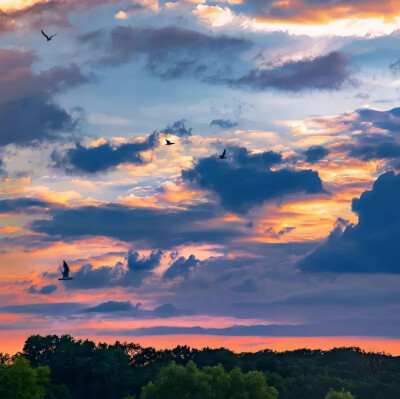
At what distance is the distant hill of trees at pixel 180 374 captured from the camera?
11381 centimetres

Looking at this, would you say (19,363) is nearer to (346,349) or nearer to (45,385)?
(45,385)

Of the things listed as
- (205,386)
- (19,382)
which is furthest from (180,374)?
(19,382)

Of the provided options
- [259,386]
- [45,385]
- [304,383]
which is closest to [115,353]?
[45,385]

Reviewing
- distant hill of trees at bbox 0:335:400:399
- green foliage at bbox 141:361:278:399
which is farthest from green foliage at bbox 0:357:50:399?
green foliage at bbox 141:361:278:399

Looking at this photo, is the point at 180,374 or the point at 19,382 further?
the point at 180,374

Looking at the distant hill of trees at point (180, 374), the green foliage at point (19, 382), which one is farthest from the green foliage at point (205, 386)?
the green foliage at point (19, 382)

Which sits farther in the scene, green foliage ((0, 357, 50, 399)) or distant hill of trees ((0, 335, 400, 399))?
distant hill of trees ((0, 335, 400, 399))

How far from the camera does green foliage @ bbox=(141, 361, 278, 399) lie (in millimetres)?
113625

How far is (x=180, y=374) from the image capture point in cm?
11481

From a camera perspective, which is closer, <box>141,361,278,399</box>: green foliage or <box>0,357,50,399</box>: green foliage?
<box>0,357,50,399</box>: green foliage

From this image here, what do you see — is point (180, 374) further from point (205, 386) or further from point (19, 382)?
point (19, 382)

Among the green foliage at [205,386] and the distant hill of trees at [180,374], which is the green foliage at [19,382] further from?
the green foliage at [205,386]

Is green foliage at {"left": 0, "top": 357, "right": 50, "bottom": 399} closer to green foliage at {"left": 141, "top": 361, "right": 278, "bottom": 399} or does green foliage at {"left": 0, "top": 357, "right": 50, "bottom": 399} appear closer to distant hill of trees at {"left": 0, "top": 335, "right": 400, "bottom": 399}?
distant hill of trees at {"left": 0, "top": 335, "right": 400, "bottom": 399}

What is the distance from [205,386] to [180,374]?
3891 millimetres
